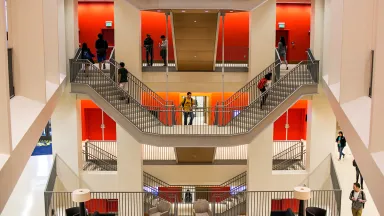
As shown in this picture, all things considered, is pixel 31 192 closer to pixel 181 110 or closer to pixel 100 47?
pixel 100 47

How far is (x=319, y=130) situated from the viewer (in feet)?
82.4

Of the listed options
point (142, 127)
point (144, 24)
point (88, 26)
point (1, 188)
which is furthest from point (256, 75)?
point (1, 188)

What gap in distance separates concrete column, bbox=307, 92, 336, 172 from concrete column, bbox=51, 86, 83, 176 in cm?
1115

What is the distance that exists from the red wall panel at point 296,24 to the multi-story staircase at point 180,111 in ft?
24.8

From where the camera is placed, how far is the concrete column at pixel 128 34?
24391 mm

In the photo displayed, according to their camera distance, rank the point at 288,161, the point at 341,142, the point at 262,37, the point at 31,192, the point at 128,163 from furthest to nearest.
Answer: the point at 288,161
the point at 341,142
the point at 128,163
the point at 262,37
the point at 31,192

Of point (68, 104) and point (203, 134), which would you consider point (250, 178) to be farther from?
point (68, 104)

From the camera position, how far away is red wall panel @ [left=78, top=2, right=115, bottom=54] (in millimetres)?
30828

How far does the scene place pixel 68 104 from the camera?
80.4 feet

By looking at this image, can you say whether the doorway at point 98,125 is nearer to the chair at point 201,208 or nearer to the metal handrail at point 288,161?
the metal handrail at point 288,161

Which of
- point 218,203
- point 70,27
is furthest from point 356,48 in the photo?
point 70,27

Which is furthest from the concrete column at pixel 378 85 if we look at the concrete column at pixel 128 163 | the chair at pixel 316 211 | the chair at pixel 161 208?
the concrete column at pixel 128 163

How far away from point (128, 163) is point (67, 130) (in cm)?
332

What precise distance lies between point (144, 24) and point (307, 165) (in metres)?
12.6
